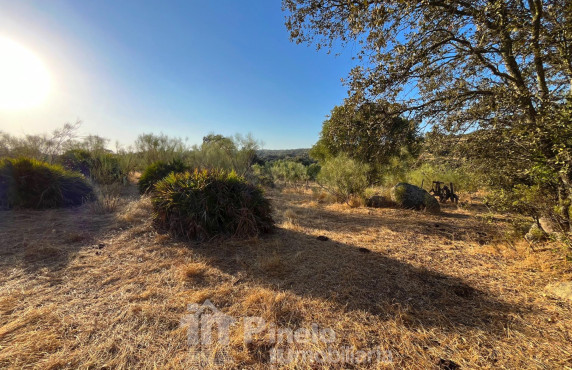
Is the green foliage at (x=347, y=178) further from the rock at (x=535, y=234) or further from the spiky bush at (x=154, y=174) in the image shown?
the spiky bush at (x=154, y=174)

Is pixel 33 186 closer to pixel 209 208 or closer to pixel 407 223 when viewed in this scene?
pixel 209 208

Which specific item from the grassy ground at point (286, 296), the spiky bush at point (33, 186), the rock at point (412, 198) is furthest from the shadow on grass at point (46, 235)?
the rock at point (412, 198)

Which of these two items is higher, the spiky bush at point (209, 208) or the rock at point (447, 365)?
the spiky bush at point (209, 208)

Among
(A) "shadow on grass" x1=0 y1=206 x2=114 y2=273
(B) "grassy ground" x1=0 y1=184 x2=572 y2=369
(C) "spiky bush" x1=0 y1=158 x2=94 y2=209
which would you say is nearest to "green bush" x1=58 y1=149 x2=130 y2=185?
(C) "spiky bush" x1=0 y1=158 x2=94 y2=209

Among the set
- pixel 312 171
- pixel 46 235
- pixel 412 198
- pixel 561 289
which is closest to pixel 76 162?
pixel 46 235

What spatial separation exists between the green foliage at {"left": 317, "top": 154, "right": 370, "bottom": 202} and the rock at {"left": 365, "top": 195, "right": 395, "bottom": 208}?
55 centimetres

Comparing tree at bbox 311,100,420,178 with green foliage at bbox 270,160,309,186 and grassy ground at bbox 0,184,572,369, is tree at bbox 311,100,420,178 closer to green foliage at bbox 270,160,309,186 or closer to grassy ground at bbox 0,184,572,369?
grassy ground at bbox 0,184,572,369

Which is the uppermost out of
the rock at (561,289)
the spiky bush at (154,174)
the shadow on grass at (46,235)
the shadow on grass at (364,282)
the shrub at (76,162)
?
the shrub at (76,162)

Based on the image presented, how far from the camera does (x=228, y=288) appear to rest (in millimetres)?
2482

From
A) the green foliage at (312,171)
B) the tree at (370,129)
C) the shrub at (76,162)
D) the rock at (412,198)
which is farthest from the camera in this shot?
the green foliage at (312,171)

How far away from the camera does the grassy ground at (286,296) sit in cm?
158

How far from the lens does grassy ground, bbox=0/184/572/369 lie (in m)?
1.58

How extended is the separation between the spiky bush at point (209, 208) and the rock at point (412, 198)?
467 centimetres

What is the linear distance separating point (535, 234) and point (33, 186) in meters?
10.7
